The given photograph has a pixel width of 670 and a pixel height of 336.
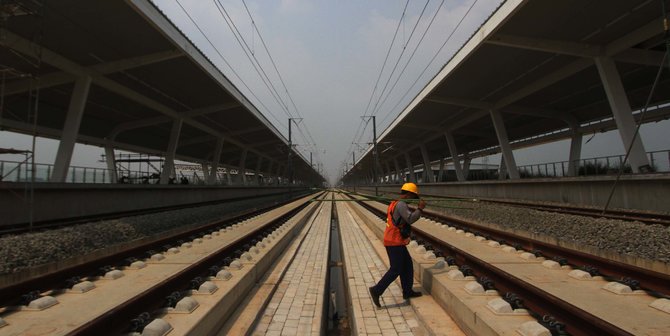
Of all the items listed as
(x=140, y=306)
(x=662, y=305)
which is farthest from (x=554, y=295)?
(x=140, y=306)

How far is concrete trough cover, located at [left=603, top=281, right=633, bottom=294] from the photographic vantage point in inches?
208

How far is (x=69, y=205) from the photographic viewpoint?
16.9 meters

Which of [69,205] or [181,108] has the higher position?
[181,108]

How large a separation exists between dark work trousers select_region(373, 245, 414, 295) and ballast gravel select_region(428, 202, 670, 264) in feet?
15.1

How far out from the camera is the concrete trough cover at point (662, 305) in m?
4.48

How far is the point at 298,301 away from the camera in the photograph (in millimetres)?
6465

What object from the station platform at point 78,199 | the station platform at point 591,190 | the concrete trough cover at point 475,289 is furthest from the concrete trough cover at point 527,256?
the station platform at point 78,199

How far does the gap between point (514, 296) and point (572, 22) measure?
58.1 ft

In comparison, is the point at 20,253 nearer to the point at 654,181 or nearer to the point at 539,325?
the point at 539,325

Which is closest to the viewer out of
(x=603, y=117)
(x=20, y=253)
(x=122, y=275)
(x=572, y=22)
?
(x=122, y=275)

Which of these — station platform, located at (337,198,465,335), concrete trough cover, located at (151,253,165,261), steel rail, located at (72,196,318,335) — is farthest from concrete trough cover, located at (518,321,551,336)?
concrete trough cover, located at (151,253,165,261)

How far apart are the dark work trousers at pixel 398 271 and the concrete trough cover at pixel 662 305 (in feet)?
9.40

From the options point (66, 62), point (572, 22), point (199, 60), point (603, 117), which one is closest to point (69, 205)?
point (66, 62)

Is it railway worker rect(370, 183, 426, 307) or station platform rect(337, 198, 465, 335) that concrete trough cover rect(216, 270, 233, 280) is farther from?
railway worker rect(370, 183, 426, 307)
